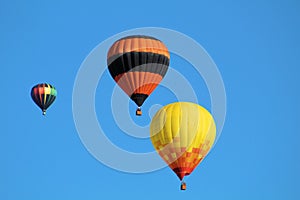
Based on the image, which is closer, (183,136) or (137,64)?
(183,136)

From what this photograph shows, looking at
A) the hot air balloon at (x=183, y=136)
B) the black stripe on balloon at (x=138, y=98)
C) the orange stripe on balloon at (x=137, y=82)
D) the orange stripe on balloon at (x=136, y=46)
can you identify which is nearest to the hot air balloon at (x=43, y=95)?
the orange stripe on balloon at (x=136, y=46)

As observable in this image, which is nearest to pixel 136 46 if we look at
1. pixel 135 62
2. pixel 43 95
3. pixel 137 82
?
pixel 135 62

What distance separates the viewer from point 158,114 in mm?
44469

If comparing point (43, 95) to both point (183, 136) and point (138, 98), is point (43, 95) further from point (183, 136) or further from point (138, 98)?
point (183, 136)

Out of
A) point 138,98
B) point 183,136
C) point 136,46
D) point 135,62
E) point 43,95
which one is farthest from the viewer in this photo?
point 43,95

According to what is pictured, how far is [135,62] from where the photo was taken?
4394 centimetres

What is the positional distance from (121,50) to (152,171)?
7.43 meters

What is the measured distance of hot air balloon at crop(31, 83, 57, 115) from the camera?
58375 millimetres

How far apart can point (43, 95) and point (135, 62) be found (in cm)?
1661

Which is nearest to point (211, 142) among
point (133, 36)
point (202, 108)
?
point (202, 108)

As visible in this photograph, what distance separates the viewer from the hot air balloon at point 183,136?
1687 inches

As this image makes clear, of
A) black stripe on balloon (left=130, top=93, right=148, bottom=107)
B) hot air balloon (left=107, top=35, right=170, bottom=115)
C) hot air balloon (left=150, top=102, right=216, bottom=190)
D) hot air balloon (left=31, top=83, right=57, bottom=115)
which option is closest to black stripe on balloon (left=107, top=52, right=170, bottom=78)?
hot air balloon (left=107, top=35, right=170, bottom=115)

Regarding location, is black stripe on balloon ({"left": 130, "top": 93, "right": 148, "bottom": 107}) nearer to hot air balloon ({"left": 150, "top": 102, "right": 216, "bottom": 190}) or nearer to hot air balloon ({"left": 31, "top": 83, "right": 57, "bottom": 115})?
hot air balloon ({"left": 150, "top": 102, "right": 216, "bottom": 190})

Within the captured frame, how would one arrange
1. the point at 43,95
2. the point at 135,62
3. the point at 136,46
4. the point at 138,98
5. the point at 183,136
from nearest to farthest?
the point at 183,136 < the point at 135,62 < the point at 136,46 < the point at 138,98 < the point at 43,95
